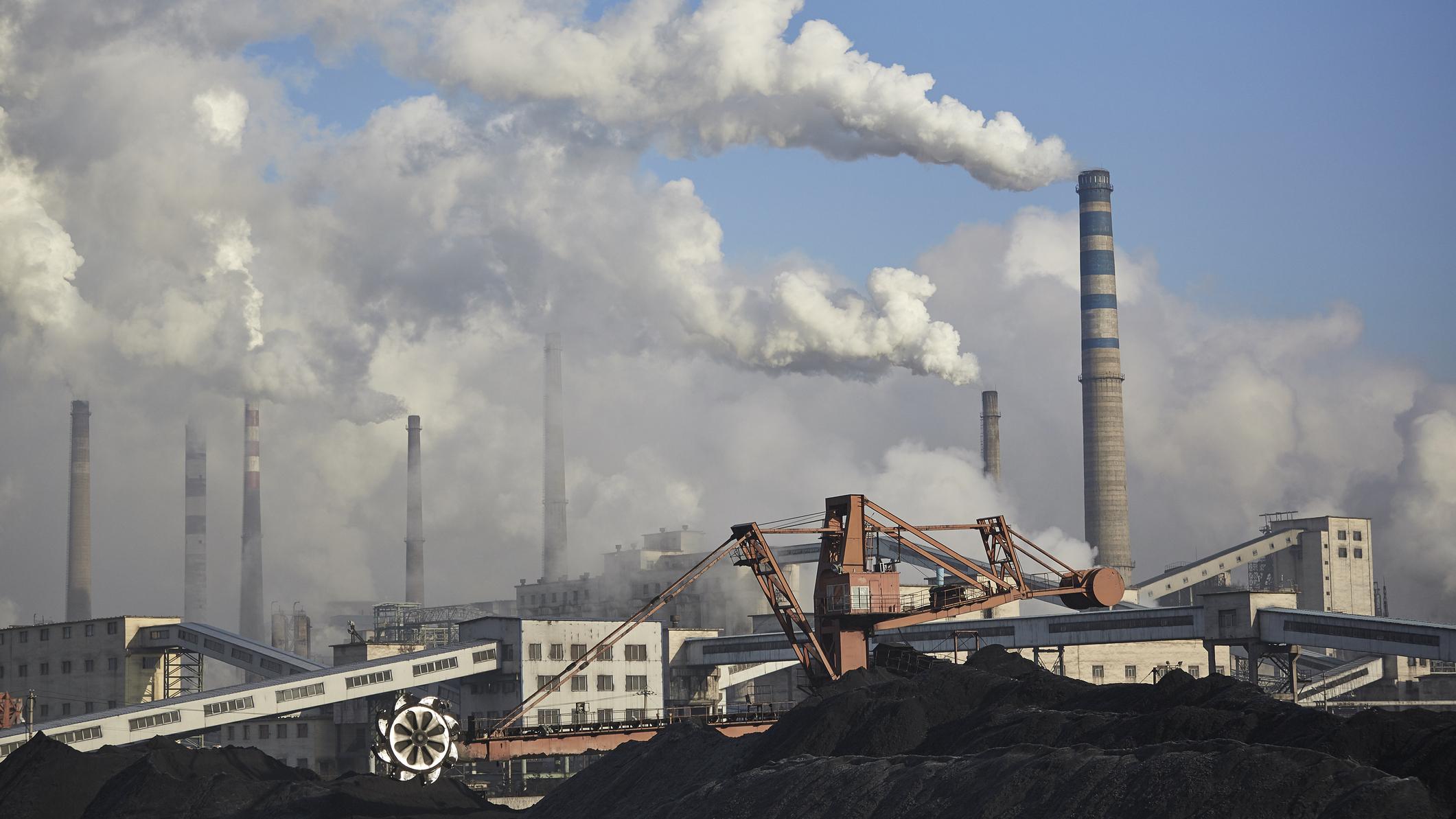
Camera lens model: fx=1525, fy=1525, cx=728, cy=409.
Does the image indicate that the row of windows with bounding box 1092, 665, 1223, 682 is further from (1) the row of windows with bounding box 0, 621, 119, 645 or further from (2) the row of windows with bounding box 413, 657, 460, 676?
(1) the row of windows with bounding box 0, 621, 119, 645

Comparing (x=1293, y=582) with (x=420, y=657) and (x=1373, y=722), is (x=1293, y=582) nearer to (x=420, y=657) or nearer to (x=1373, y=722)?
(x=420, y=657)

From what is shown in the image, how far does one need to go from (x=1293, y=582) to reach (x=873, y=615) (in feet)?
207

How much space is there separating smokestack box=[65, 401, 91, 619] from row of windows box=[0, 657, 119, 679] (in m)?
34.3

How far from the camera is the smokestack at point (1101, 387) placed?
96938mm

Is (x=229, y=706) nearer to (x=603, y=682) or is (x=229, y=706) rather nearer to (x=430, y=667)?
(x=430, y=667)

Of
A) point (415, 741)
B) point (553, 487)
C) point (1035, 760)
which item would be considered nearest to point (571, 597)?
point (553, 487)

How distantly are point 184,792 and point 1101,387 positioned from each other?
71739 millimetres

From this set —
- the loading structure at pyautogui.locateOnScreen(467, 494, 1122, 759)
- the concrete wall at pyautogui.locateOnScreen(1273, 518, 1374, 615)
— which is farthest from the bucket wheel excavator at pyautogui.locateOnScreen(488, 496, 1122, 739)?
the concrete wall at pyautogui.locateOnScreen(1273, 518, 1374, 615)

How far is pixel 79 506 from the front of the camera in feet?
361

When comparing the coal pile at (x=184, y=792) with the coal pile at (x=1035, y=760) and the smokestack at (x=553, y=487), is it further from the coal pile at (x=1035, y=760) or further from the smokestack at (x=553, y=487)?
the smokestack at (x=553, y=487)

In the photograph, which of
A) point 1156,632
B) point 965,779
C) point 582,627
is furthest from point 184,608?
point 965,779

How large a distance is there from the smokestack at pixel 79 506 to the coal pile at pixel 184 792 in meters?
73.3

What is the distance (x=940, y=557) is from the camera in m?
87.0

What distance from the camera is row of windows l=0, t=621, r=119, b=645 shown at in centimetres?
7288
